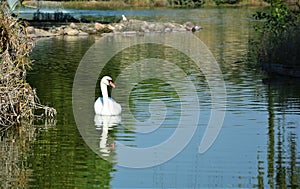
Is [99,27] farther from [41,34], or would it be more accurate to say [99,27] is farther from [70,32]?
[41,34]

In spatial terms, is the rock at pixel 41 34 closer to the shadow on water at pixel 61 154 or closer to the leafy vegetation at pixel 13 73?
the shadow on water at pixel 61 154

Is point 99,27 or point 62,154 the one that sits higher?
point 62,154

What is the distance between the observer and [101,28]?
46.1m

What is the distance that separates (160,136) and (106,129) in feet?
4.02

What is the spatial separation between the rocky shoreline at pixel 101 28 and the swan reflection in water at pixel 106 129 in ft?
89.4

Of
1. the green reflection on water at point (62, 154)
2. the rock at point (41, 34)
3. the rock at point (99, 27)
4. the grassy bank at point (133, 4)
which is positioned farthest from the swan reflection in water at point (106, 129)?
the grassy bank at point (133, 4)

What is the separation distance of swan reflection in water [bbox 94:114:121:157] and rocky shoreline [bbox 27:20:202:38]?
89.4 feet

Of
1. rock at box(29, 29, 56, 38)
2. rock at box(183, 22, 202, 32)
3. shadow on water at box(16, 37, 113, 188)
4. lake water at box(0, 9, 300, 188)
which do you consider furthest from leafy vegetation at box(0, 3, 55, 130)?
rock at box(183, 22, 202, 32)

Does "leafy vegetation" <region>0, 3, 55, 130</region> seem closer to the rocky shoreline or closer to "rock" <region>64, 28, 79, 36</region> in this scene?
the rocky shoreline

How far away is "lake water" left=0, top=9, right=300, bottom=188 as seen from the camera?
35.0 feet

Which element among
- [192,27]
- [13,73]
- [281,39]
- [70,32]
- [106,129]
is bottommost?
[192,27]

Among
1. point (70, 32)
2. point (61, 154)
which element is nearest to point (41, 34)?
point (70, 32)

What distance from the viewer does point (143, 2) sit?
82438 millimetres

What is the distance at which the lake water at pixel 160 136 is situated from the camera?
10.7 meters
